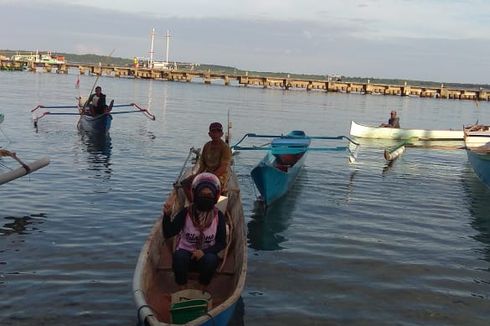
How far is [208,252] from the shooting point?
7547 mm

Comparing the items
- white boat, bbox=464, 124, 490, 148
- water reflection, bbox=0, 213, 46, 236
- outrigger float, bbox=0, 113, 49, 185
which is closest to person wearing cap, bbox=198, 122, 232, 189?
water reflection, bbox=0, 213, 46, 236

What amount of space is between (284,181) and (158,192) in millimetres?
3515

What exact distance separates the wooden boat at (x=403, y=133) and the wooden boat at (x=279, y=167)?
13.1 meters

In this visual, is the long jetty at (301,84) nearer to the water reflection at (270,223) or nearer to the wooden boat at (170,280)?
the water reflection at (270,223)

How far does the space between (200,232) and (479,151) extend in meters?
14.6

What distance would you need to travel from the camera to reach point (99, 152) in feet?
72.8

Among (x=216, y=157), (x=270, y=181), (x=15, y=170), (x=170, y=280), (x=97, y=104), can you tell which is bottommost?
(x=170, y=280)

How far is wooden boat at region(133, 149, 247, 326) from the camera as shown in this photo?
236 inches

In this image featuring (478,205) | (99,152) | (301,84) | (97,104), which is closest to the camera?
(478,205)

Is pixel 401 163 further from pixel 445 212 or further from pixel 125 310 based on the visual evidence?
pixel 125 310

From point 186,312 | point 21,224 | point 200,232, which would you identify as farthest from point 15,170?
point 186,312

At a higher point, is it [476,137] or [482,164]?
[476,137]

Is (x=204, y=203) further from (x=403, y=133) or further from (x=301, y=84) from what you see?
(x=301, y=84)

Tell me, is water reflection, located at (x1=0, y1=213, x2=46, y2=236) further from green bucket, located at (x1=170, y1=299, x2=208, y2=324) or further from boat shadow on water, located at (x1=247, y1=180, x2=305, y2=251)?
green bucket, located at (x1=170, y1=299, x2=208, y2=324)
